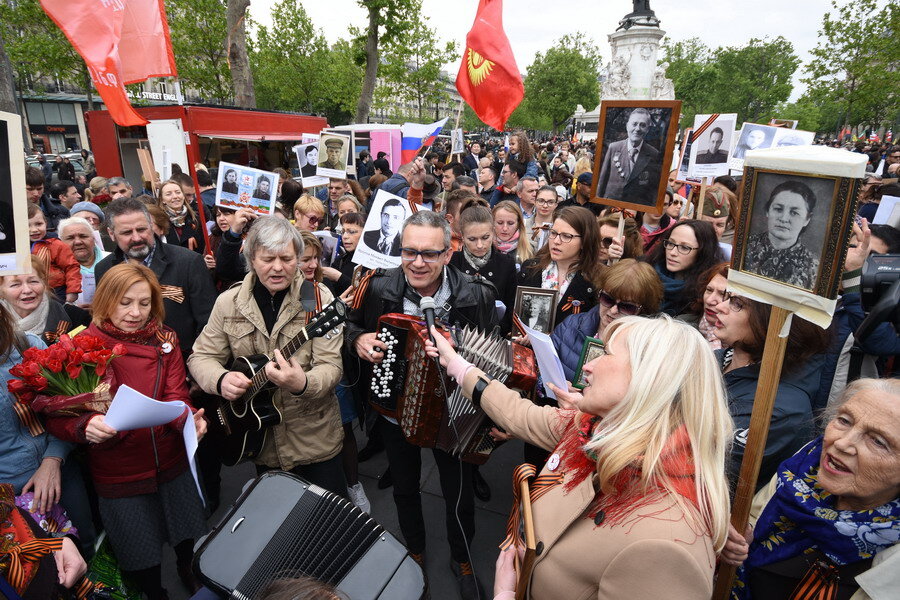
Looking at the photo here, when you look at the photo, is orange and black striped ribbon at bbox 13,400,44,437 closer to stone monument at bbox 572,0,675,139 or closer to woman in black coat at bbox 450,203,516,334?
woman in black coat at bbox 450,203,516,334

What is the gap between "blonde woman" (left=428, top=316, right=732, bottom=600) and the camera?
1280mm

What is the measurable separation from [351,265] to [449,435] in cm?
236

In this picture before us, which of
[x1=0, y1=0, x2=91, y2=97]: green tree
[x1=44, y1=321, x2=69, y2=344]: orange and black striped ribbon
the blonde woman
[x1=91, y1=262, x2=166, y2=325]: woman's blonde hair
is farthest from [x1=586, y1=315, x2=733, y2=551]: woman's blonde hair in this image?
[x1=0, y1=0, x2=91, y2=97]: green tree

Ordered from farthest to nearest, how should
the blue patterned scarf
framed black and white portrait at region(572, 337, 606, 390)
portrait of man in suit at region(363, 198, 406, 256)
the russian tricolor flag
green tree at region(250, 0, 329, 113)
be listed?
green tree at region(250, 0, 329, 113) → the russian tricolor flag → portrait of man in suit at region(363, 198, 406, 256) → framed black and white portrait at region(572, 337, 606, 390) → the blue patterned scarf

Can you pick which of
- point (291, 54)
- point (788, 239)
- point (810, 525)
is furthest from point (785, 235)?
point (291, 54)

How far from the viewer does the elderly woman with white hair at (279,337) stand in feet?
9.33

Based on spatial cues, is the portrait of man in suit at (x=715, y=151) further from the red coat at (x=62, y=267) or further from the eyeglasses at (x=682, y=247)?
the red coat at (x=62, y=267)

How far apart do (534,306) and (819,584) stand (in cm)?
207

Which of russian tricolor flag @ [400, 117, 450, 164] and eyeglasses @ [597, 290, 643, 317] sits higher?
russian tricolor flag @ [400, 117, 450, 164]

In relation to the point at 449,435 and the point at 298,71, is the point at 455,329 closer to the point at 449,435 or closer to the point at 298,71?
the point at 449,435

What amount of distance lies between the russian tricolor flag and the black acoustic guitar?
19.7 feet

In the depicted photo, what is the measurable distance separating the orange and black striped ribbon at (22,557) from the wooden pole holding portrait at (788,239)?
2539mm

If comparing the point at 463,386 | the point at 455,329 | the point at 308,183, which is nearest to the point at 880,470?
the point at 463,386

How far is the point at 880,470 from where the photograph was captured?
1474 millimetres
